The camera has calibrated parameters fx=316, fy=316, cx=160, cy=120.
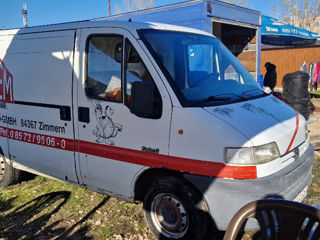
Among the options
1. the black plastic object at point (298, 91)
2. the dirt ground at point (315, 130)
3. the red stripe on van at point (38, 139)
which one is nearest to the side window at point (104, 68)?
the red stripe on van at point (38, 139)

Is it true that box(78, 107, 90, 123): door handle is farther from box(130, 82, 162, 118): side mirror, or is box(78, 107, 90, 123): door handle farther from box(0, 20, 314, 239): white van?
box(130, 82, 162, 118): side mirror

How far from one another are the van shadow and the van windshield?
207cm

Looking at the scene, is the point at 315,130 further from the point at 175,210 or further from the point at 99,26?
the point at 99,26

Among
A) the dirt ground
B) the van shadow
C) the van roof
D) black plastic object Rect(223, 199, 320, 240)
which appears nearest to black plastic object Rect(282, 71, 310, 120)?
the dirt ground

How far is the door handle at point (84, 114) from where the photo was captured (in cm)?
364

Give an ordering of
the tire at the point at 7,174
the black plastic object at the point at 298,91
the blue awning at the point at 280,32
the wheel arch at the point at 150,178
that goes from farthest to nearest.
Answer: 1. the blue awning at the point at 280,32
2. the black plastic object at the point at 298,91
3. the tire at the point at 7,174
4. the wheel arch at the point at 150,178

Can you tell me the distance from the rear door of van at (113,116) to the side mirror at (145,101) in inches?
1.3

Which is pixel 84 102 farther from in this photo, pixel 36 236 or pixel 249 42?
pixel 249 42

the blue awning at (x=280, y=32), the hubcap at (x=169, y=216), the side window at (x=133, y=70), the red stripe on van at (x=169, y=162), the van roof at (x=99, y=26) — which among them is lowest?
the hubcap at (x=169, y=216)

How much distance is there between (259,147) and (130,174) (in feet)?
4.53

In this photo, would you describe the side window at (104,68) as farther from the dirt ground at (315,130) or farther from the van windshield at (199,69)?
the dirt ground at (315,130)

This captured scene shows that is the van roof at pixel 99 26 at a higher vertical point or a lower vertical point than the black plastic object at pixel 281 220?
higher

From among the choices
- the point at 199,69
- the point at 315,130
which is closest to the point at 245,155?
the point at 199,69

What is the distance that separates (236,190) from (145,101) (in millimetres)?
1165
